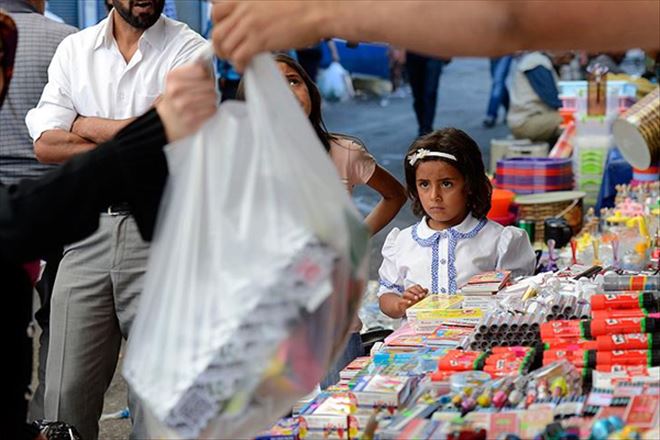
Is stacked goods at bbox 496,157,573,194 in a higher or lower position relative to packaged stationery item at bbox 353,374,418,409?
lower

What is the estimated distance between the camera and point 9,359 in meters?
2.30

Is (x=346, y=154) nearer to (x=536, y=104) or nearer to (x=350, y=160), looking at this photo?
(x=350, y=160)

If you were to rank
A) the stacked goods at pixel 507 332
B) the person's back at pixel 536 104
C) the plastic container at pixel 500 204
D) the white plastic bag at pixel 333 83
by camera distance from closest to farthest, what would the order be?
the stacked goods at pixel 507 332 → the plastic container at pixel 500 204 → the person's back at pixel 536 104 → the white plastic bag at pixel 333 83

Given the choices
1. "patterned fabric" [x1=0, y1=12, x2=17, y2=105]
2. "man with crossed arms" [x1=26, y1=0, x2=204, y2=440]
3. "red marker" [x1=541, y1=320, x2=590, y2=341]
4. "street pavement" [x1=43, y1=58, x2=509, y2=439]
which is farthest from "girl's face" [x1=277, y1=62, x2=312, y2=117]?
"street pavement" [x1=43, y1=58, x2=509, y2=439]

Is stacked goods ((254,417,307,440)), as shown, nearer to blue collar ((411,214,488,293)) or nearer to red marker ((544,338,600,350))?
red marker ((544,338,600,350))

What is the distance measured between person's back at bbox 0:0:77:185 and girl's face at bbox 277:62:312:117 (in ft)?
3.73

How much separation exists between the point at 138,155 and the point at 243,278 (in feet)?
1.04

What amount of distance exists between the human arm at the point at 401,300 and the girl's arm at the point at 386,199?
288 millimetres

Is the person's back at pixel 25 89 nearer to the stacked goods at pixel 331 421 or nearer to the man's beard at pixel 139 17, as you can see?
the man's beard at pixel 139 17

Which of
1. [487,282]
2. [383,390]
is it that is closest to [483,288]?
[487,282]

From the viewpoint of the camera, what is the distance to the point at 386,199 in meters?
4.83

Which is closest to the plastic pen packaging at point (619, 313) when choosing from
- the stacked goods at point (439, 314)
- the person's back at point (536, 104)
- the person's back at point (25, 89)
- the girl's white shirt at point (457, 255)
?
the stacked goods at point (439, 314)

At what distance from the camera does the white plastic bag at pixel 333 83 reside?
17.5m

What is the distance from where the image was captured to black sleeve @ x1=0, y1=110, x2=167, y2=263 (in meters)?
2.13
